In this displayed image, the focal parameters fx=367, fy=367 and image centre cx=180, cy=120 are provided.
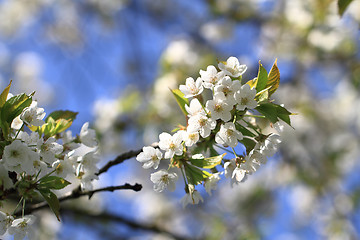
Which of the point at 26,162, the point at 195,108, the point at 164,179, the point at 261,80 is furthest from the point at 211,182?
the point at 26,162

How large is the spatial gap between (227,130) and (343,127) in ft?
21.7

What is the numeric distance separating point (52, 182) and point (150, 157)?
341 millimetres

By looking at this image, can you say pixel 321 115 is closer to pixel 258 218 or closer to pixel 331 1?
pixel 258 218

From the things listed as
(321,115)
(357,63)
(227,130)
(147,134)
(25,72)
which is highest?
(25,72)

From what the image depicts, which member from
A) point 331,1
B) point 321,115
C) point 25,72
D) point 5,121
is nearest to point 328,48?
point 331,1

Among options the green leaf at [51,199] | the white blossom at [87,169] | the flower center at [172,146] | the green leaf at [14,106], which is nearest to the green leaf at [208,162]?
the flower center at [172,146]

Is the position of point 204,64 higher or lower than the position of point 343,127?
lower

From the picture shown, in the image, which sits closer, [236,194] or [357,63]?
[357,63]

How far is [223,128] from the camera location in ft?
3.95

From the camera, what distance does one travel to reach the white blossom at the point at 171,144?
123 centimetres

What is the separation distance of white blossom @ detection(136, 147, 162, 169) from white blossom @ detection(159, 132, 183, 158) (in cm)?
6

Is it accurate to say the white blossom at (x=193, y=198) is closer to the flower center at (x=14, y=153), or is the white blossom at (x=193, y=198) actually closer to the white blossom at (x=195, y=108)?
the white blossom at (x=195, y=108)

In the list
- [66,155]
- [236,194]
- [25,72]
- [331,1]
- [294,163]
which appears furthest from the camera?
[25,72]

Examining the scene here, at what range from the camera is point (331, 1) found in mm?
3711
